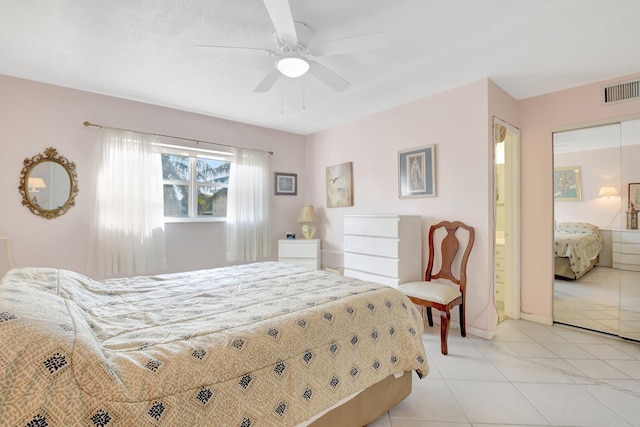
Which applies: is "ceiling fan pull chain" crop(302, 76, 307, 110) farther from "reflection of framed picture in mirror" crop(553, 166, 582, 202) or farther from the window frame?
"reflection of framed picture in mirror" crop(553, 166, 582, 202)

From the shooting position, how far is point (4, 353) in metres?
0.79

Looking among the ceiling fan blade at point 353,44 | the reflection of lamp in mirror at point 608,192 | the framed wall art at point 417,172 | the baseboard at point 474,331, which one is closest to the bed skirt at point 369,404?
the baseboard at point 474,331

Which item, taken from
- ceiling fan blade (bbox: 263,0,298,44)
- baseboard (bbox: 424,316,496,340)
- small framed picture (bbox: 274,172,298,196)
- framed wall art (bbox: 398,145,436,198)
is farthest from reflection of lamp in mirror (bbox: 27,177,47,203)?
baseboard (bbox: 424,316,496,340)

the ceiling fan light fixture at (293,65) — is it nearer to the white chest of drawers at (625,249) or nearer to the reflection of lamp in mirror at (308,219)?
the reflection of lamp in mirror at (308,219)

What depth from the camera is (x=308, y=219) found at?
446 centimetres

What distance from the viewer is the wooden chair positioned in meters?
2.54

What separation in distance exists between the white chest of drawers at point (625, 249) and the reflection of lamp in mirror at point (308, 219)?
3407 millimetres

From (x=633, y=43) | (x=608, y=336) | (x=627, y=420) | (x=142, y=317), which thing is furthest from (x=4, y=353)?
(x=608, y=336)

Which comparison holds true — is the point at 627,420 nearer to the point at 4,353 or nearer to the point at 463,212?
the point at 463,212

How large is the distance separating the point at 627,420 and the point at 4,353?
290 centimetres

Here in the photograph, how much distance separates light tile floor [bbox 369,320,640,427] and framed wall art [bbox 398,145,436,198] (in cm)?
156

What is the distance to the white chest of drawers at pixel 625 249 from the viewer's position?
270 cm

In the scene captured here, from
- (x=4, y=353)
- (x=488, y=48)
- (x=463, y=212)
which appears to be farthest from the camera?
(x=463, y=212)

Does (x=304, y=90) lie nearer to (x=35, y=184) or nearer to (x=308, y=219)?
(x=308, y=219)
